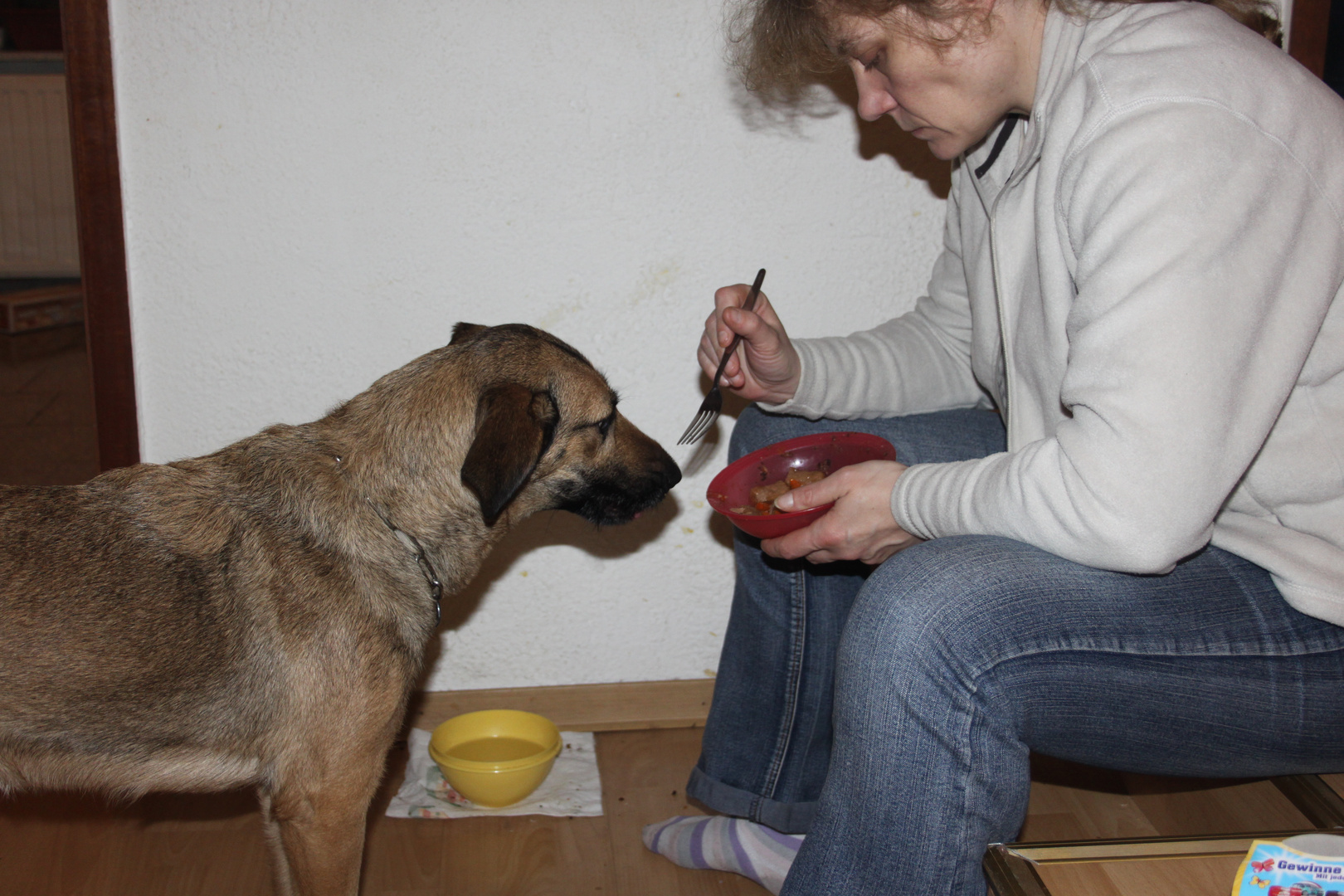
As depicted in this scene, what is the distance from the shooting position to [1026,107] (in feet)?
5.55

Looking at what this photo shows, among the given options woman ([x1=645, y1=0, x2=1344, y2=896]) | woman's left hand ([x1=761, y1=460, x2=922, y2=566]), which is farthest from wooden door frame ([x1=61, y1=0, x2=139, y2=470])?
woman's left hand ([x1=761, y1=460, x2=922, y2=566])

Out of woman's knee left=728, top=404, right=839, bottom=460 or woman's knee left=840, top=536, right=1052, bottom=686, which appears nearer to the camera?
woman's knee left=840, top=536, right=1052, bottom=686

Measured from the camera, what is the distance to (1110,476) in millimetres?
1291

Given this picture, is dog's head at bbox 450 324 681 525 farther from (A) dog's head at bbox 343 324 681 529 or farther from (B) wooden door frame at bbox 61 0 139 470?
(B) wooden door frame at bbox 61 0 139 470

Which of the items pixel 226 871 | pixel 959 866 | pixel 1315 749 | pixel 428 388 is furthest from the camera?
pixel 226 871

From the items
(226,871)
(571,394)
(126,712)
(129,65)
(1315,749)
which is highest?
(129,65)

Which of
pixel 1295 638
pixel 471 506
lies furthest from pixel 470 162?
pixel 1295 638

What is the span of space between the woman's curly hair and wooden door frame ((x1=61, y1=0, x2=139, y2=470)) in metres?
1.47

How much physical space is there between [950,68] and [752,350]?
68 centimetres

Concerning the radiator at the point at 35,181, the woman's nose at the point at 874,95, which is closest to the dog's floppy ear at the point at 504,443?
the woman's nose at the point at 874,95

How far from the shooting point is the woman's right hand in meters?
2.01

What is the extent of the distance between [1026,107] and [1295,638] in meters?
0.96

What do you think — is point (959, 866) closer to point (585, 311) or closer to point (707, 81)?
point (585, 311)

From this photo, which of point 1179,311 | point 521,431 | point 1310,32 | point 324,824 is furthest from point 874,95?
point 324,824
